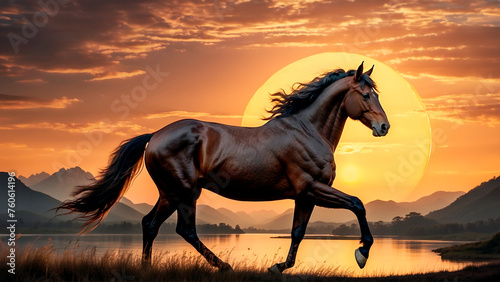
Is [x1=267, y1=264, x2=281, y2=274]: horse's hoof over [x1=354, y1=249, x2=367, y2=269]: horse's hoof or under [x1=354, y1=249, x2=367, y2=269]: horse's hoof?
under

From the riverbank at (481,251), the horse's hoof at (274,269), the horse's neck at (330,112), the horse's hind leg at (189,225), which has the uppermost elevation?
the horse's neck at (330,112)

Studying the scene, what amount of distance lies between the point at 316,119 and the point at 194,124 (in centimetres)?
205

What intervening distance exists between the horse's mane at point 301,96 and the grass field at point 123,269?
8.71 feet

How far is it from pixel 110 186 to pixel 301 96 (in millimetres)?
3605

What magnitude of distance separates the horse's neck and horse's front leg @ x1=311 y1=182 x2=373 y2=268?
3.28 feet

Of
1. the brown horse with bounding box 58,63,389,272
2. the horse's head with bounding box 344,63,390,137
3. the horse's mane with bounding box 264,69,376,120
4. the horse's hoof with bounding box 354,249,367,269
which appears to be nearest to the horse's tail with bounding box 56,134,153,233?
the brown horse with bounding box 58,63,389,272

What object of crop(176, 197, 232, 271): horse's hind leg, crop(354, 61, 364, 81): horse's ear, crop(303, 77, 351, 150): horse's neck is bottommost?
crop(176, 197, 232, 271): horse's hind leg

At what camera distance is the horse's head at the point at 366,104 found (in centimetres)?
946

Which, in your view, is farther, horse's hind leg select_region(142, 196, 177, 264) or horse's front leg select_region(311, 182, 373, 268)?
horse's hind leg select_region(142, 196, 177, 264)

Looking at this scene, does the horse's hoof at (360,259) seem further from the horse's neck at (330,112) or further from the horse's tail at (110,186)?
the horse's tail at (110,186)

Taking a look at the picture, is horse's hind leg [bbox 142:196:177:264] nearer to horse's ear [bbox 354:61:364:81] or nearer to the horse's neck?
the horse's neck

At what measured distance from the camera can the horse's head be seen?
946cm

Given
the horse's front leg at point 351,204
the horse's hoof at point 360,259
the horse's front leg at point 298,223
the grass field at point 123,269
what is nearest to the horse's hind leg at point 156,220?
the grass field at point 123,269

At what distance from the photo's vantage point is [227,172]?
30.2 feet
